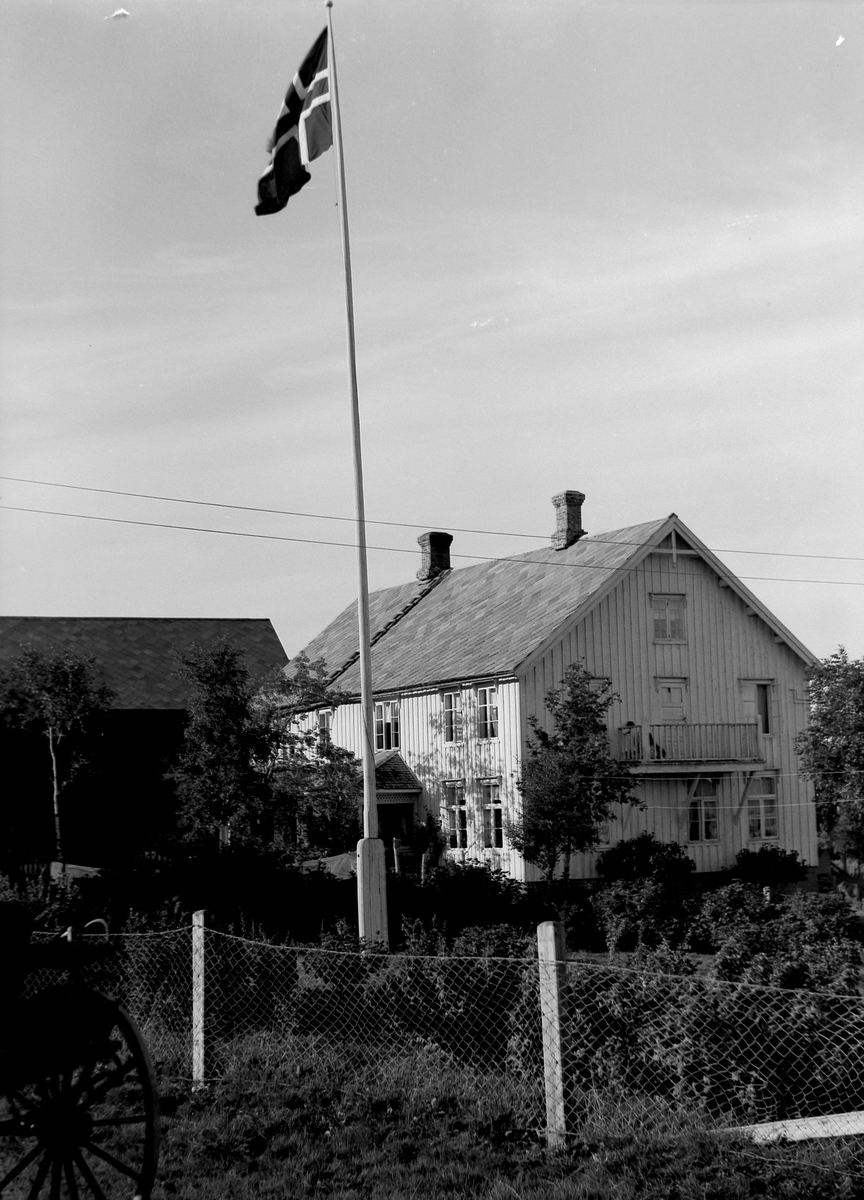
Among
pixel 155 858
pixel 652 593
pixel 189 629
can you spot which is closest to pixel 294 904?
pixel 155 858

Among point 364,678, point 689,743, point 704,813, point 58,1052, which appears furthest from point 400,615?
point 58,1052

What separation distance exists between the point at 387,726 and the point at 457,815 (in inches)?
171

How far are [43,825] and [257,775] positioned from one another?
9.97 metres

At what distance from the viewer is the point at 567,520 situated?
37125mm

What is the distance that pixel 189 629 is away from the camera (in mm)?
45094

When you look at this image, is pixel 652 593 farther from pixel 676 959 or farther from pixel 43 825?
pixel 676 959

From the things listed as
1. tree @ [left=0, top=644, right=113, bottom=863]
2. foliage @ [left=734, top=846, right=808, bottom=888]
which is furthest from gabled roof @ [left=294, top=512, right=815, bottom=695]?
tree @ [left=0, top=644, right=113, bottom=863]

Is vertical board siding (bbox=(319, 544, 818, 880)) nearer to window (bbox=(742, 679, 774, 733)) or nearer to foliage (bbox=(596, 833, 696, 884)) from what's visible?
window (bbox=(742, 679, 774, 733))

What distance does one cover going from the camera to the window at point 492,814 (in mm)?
32688

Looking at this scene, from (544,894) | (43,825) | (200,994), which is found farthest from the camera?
(43,825)

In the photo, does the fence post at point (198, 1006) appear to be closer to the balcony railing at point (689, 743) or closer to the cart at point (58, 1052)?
the cart at point (58, 1052)

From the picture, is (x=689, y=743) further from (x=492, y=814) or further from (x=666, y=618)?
(x=492, y=814)

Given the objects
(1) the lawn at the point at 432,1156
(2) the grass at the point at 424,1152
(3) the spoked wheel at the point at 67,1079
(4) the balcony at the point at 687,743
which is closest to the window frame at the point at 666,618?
(4) the balcony at the point at 687,743

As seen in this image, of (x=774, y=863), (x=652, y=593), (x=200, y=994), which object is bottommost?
(x=774, y=863)
